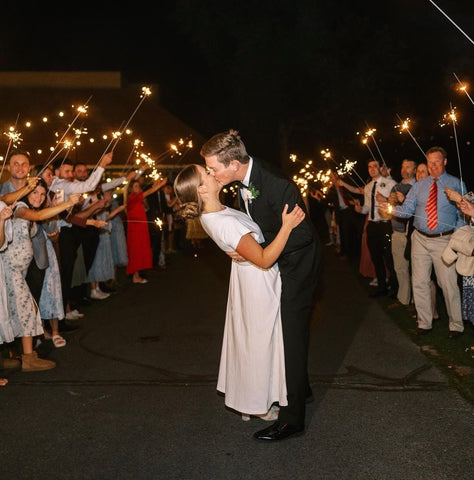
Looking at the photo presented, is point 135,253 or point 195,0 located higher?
point 195,0

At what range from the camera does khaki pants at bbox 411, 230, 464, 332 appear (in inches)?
→ 306

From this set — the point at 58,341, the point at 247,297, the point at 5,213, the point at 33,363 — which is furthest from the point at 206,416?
the point at 58,341

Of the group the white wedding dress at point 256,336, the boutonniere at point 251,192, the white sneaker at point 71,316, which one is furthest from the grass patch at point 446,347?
the white sneaker at point 71,316

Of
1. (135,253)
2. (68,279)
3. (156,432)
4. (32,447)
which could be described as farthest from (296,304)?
(135,253)

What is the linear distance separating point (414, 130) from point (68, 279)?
9.66 meters

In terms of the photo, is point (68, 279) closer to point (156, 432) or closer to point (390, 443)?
point (156, 432)

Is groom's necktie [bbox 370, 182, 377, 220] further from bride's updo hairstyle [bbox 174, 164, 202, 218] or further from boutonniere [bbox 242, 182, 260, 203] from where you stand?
bride's updo hairstyle [bbox 174, 164, 202, 218]

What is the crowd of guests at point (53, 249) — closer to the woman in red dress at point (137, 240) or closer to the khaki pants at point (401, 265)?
the woman in red dress at point (137, 240)

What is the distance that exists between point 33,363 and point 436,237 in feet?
15.5

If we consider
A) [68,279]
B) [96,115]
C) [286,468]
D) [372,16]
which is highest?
[372,16]

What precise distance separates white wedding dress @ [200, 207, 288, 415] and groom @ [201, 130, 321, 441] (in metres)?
0.07

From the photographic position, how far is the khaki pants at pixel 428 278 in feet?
25.5

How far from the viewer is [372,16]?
93.5 feet

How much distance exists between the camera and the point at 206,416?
5402 millimetres
